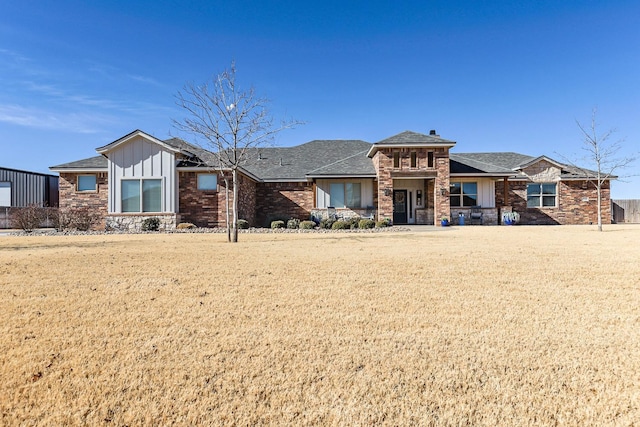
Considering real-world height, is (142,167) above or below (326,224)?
above

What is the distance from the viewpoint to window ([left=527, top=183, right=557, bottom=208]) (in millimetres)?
23875

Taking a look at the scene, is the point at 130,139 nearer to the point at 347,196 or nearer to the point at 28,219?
the point at 28,219

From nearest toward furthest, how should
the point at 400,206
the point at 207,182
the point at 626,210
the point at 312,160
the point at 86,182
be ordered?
the point at 207,182 → the point at 86,182 → the point at 400,206 → the point at 312,160 → the point at 626,210

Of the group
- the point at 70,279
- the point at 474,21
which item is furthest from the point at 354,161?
the point at 70,279

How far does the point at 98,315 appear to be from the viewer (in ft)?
13.0

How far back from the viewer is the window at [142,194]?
1894 centimetres

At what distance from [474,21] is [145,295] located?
1625 centimetres

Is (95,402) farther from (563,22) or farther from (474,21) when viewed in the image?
(563,22)

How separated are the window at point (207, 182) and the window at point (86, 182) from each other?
261 inches

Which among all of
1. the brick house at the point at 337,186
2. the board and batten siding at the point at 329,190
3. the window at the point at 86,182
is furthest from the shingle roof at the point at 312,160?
the window at the point at 86,182

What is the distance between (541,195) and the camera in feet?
78.3

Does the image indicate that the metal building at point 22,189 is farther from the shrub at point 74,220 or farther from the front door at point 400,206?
the front door at point 400,206

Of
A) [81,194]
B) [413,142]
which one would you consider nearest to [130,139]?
[81,194]

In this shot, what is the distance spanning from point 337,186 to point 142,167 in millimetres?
11241
